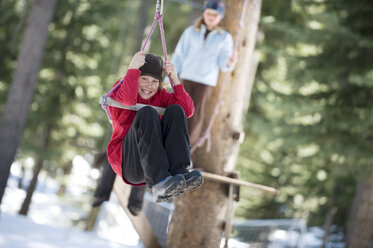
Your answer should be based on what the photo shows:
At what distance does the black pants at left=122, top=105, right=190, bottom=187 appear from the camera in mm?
2613

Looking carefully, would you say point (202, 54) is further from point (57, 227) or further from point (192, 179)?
point (57, 227)

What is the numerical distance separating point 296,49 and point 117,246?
22.0 ft

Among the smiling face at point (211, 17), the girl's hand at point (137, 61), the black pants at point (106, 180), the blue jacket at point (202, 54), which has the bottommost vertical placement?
the black pants at point (106, 180)

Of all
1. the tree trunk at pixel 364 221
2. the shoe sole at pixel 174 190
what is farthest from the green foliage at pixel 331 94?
the shoe sole at pixel 174 190

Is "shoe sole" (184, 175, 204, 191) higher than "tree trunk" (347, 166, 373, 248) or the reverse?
higher

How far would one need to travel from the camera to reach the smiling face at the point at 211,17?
391cm

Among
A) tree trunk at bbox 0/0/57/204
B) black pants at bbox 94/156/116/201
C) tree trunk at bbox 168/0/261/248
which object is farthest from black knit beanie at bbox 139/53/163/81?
tree trunk at bbox 0/0/57/204

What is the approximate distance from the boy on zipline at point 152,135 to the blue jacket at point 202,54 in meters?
1.09

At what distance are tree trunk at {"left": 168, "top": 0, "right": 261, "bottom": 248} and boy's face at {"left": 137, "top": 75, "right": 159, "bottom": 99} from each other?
143 cm

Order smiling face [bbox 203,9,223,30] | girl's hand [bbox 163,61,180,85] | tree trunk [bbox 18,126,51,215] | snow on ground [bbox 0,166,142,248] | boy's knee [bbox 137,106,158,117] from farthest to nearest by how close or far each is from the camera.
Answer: tree trunk [bbox 18,126,51,215], snow on ground [bbox 0,166,142,248], smiling face [bbox 203,9,223,30], girl's hand [bbox 163,61,180,85], boy's knee [bbox 137,106,158,117]

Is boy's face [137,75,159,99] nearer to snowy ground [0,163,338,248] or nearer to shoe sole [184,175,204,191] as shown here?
shoe sole [184,175,204,191]

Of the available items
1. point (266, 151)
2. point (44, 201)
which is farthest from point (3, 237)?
point (44, 201)

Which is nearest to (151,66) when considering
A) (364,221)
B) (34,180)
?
(364,221)

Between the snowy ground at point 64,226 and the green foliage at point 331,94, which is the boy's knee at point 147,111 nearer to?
the snowy ground at point 64,226
